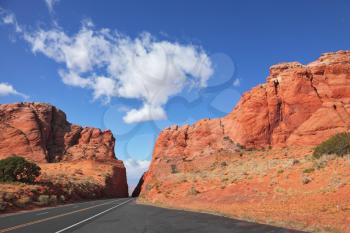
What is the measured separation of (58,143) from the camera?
117438 millimetres

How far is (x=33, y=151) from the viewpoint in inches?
4099

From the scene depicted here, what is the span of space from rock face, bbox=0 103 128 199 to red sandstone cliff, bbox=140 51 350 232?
14473 mm

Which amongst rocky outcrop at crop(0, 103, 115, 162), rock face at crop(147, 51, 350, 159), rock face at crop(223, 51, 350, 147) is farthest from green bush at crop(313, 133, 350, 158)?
rocky outcrop at crop(0, 103, 115, 162)

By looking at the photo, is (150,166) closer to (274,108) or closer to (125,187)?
(125,187)

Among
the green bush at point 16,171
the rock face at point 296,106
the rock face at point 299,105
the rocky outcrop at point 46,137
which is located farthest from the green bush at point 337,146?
the rocky outcrop at point 46,137

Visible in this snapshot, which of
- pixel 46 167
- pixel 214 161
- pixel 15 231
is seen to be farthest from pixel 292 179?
pixel 46 167

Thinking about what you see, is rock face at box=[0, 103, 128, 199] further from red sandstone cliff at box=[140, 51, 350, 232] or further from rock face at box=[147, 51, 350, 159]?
rock face at box=[147, 51, 350, 159]

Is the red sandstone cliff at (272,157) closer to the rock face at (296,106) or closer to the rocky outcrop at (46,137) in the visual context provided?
the rock face at (296,106)

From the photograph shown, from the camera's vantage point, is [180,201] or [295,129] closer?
[180,201]

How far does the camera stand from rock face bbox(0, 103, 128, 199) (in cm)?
10131

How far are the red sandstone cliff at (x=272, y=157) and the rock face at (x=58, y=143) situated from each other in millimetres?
Result: 14473

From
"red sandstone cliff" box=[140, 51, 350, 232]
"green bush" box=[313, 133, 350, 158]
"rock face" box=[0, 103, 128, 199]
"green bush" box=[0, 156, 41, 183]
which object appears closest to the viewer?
"red sandstone cliff" box=[140, 51, 350, 232]

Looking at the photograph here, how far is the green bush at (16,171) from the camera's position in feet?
160

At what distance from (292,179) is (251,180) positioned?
513cm
